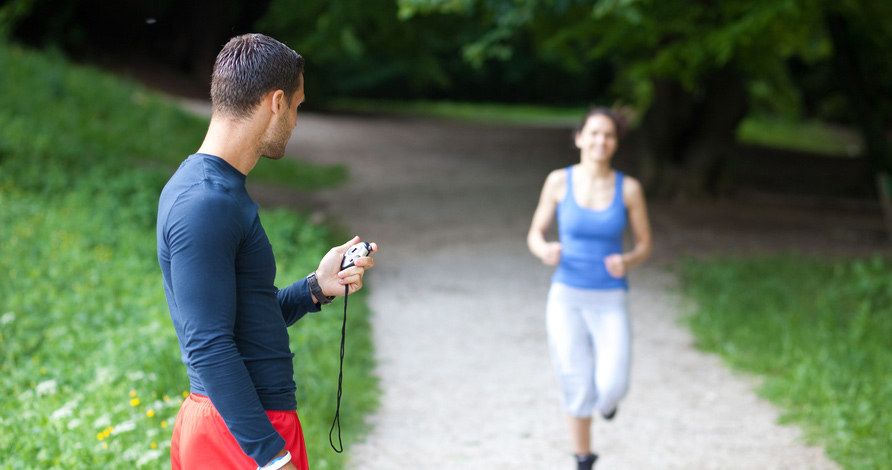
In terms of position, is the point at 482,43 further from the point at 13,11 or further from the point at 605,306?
the point at 13,11

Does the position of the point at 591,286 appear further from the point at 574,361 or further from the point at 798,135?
the point at 798,135

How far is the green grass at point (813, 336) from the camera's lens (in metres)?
5.36

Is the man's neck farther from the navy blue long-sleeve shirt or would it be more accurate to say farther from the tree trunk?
the tree trunk

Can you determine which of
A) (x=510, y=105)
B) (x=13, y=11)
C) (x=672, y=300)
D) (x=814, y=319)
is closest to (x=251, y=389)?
(x=814, y=319)

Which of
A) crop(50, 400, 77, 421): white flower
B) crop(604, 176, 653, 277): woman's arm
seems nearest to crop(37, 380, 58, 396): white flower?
crop(50, 400, 77, 421): white flower

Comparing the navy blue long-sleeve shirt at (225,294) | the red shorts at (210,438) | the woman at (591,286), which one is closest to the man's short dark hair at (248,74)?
the navy blue long-sleeve shirt at (225,294)

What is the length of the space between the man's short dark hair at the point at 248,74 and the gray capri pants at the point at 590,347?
2.66 metres

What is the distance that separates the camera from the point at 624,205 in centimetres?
449

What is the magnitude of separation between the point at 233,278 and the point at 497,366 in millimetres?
5149

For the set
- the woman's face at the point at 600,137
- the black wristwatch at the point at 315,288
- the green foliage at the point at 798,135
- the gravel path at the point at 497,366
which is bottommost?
the gravel path at the point at 497,366

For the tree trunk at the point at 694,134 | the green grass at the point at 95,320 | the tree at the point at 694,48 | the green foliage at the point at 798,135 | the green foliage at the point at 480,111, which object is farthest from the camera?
the green foliage at the point at 480,111

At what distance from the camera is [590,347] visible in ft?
14.6

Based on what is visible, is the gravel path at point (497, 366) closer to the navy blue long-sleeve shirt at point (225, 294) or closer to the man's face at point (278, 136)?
the navy blue long-sleeve shirt at point (225, 294)

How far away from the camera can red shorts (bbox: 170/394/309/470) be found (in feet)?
6.76
